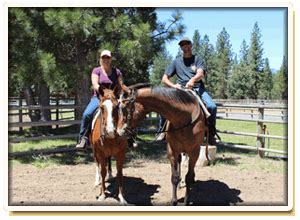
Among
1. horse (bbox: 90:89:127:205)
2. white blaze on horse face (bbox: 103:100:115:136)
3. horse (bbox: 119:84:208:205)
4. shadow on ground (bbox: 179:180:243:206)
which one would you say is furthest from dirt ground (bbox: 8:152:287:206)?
white blaze on horse face (bbox: 103:100:115:136)

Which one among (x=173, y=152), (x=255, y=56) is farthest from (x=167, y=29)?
(x=255, y=56)

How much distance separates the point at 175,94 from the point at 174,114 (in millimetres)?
281

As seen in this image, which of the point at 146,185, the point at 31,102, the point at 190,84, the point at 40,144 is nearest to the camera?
the point at 190,84

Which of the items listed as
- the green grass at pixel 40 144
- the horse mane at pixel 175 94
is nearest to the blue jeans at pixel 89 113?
the horse mane at pixel 175 94

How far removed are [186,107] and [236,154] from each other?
4.74m

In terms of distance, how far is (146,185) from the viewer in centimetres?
647

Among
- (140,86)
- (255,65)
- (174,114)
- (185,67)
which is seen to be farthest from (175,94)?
(255,65)

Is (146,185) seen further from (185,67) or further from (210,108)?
(185,67)

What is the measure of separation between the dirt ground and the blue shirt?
1936mm

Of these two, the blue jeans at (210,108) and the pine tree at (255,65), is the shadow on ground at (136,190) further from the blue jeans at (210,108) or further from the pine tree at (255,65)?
the pine tree at (255,65)

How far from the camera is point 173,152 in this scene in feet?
17.4

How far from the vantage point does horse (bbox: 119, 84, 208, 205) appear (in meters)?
4.58

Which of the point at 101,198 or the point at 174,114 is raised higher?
the point at 174,114
